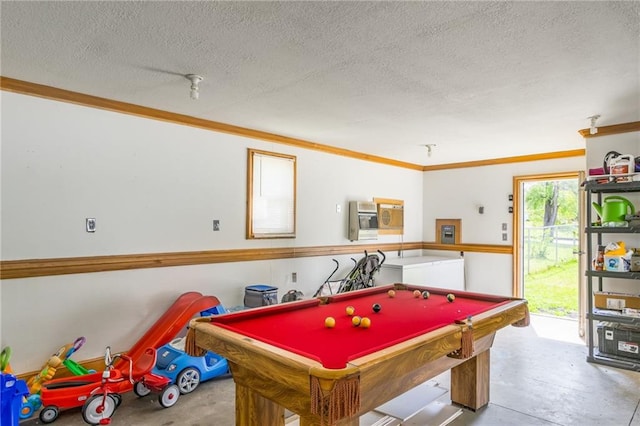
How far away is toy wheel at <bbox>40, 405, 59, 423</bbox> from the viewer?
2717mm

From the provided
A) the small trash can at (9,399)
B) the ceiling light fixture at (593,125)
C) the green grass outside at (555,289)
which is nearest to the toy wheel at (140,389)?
the small trash can at (9,399)

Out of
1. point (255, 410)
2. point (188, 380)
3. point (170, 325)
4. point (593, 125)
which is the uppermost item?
point (593, 125)

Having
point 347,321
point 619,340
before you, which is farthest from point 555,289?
point 347,321

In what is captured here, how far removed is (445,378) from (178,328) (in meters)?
2.43

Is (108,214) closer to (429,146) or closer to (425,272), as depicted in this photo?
(429,146)

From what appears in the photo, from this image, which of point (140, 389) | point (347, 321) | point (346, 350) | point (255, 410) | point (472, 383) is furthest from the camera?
point (140, 389)

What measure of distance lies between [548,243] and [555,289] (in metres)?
0.70

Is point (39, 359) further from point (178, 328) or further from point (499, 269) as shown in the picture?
point (499, 269)

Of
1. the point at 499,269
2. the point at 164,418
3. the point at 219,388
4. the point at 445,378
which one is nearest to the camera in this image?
the point at 164,418

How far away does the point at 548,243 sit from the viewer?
5.91 metres

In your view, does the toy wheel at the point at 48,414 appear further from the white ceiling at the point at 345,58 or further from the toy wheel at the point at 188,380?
the white ceiling at the point at 345,58

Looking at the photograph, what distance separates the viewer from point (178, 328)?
11.3 feet

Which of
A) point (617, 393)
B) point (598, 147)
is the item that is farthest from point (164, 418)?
point (598, 147)

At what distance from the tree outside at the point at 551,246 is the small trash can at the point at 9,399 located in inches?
246
